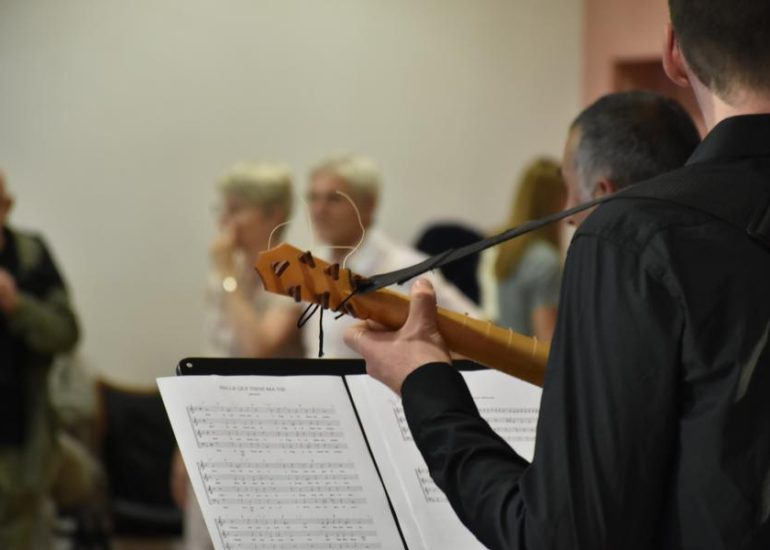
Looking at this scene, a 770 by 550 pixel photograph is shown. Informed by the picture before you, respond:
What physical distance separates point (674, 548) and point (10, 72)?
5446mm

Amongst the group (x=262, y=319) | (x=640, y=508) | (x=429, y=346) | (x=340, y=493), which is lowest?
(x=262, y=319)

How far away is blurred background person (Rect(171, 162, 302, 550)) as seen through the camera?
14.9 feet

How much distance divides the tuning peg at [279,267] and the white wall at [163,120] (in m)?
4.85

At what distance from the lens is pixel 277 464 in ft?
5.82

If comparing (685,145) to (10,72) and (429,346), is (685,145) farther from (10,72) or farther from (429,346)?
(10,72)

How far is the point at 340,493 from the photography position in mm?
1804

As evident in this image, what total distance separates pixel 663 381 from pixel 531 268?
373cm

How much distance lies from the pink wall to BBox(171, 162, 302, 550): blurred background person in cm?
219

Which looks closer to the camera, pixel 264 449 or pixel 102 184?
pixel 264 449

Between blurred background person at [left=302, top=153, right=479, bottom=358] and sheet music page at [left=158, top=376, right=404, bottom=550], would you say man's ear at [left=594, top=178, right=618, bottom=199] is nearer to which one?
sheet music page at [left=158, top=376, right=404, bottom=550]

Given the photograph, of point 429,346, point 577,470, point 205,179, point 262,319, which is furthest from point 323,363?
point 205,179

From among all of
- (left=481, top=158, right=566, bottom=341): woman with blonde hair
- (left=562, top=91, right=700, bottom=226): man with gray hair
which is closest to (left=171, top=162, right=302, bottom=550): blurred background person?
(left=481, top=158, right=566, bottom=341): woman with blonde hair

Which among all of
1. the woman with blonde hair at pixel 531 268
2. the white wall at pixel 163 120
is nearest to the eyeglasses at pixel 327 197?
the woman with blonde hair at pixel 531 268

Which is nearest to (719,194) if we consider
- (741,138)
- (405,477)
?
(741,138)
